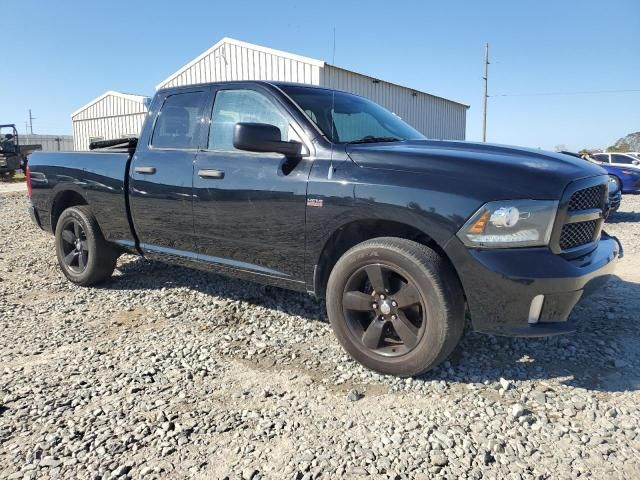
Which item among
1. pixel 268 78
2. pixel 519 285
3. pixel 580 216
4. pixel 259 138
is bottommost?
pixel 519 285

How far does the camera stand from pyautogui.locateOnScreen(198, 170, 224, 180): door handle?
3.72m

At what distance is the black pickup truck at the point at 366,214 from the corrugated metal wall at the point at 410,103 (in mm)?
9772

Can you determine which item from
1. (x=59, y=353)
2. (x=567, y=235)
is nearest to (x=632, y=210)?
(x=567, y=235)

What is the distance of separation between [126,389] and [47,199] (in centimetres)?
324

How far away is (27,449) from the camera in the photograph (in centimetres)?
237

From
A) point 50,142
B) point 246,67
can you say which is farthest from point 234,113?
point 50,142

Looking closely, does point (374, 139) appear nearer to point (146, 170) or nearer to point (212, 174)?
point (212, 174)

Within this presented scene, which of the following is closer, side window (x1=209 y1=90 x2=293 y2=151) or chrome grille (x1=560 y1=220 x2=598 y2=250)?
chrome grille (x1=560 y1=220 x2=598 y2=250)

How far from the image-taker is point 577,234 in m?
2.85

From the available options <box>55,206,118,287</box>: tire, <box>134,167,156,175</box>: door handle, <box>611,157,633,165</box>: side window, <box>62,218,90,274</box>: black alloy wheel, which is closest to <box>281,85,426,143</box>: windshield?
<box>134,167,156,175</box>: door handle

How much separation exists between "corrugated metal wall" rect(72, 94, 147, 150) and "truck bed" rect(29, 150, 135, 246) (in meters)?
18.2

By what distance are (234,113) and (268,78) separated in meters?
13.3

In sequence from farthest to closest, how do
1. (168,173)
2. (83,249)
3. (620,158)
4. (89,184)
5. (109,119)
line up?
(109,119), (620,158), (83,249), (89,184), (168,173)

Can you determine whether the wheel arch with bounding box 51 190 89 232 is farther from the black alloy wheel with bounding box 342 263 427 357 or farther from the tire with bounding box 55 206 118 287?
the black alloy wheel with bounding box 342 263 427 357
